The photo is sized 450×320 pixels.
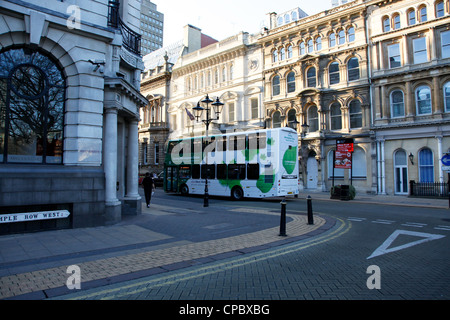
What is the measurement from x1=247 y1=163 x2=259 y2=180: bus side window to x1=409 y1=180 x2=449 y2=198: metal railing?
1303 centimetres

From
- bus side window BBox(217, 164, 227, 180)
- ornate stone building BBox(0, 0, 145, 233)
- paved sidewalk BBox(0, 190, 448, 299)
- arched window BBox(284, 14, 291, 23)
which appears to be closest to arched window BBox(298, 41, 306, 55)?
arched window BBox(284, 14, 291, 23)

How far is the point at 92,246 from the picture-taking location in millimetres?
→ 7359

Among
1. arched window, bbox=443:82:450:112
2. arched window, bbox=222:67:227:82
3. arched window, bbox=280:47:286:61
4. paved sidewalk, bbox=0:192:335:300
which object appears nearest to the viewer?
paved sidewalk, bbox=0:192:335:300

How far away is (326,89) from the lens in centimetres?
2827

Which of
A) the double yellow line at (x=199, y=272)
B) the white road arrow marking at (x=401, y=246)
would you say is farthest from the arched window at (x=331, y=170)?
the double yellow line at (x=199, y=272)

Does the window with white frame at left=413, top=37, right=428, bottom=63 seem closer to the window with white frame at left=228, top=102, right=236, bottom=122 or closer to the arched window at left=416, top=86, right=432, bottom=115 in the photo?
the arched window at left=416, top=86, right=432, bottom=115

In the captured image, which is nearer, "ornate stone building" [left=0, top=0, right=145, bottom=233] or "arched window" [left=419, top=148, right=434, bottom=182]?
"ornate stone building" [left=0, top=0, right=145, bottom=233]

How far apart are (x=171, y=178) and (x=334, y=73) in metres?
18.1

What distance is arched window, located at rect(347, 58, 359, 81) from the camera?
2716cm

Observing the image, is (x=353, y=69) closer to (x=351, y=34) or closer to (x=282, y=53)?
(x=351, y=34)

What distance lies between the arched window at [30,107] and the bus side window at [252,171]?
11875mm

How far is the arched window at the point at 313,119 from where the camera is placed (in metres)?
29.2
